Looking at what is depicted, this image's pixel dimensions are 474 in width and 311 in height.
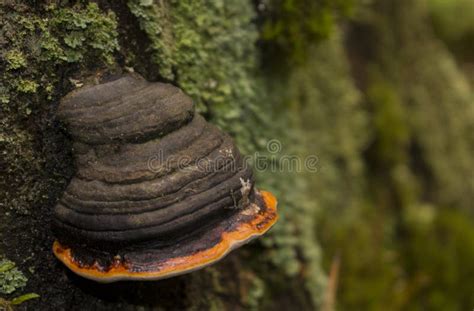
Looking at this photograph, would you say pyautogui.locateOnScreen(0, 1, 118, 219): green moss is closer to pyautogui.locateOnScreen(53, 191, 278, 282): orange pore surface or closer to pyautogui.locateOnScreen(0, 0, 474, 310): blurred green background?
pyautogui.locateOnScreen(0, 0, 474, 310): blurred green background

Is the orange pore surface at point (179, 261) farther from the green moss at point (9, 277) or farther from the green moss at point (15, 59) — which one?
the green moss at point (15, 59)

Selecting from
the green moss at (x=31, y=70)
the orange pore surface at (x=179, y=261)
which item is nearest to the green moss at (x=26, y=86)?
the green moss at (x=31, y=70)

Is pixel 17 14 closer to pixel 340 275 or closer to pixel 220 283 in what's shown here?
pixel 220 283

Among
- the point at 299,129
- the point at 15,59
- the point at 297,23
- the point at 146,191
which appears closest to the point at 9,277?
the point at 146,191

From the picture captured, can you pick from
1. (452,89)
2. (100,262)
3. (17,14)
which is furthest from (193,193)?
(452,89)

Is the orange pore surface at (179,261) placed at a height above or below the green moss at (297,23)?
below

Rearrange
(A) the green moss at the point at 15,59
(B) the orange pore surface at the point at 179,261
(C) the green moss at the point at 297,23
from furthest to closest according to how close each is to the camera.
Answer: (C) the green moss at the point at 297,23 → (A) the green moss at the point at 15,59 → (B) the orange pore surface at the point at 179,261

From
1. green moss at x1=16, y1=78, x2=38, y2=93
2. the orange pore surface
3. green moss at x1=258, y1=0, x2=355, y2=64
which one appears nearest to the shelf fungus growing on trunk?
the orange pore surface

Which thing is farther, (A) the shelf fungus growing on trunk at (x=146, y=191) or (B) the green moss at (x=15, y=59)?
(B) the green moss at (x=15, y=59)
